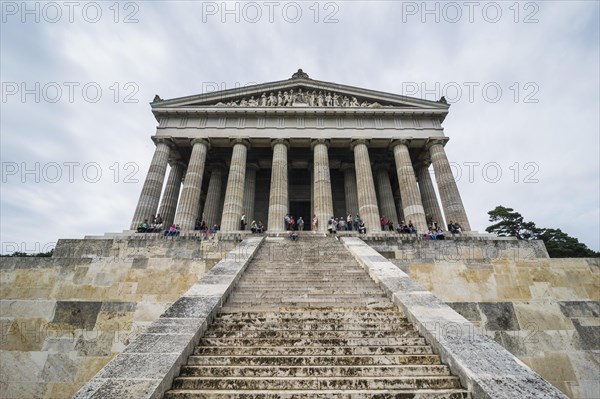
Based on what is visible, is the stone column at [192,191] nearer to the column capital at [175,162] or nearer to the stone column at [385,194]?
the column capital at [175,162]

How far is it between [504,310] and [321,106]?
63.7 feet

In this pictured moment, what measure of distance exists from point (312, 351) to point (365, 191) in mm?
17699

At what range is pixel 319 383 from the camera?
4.56 m

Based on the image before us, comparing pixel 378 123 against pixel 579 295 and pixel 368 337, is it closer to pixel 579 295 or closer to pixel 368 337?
pixel 579 295

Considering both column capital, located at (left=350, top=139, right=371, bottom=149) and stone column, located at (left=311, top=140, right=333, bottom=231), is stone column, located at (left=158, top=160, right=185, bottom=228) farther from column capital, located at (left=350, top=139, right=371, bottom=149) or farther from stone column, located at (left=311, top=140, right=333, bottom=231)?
column capital, located at (left=350, top=139, right=371, bottom=149)

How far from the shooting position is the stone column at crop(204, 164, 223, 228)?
24.7 m

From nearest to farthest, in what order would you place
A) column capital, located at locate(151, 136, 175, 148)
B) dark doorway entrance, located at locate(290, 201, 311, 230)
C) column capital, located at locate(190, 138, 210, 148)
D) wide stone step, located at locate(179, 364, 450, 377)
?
wide stone step, located at locate(179, 364, 450, 377), column capital, located at locate(151, 136, 175, 148), column capital, located at locate(190, 138, 210, 148), dark doorway entrance, located at locate(290, 201, 311, 230)

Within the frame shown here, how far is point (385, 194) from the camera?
87.6 feet

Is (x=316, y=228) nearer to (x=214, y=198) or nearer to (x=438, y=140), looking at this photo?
(x=214, y=198)

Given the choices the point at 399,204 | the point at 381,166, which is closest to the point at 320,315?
the point at 381,166

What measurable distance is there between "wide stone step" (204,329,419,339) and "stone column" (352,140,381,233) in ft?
49.1

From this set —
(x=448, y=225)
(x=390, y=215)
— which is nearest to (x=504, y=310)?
(x=448, y=225)

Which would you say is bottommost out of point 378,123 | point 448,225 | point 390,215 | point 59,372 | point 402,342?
point 59,372

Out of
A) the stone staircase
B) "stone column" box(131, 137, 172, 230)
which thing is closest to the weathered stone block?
the stone staircase
